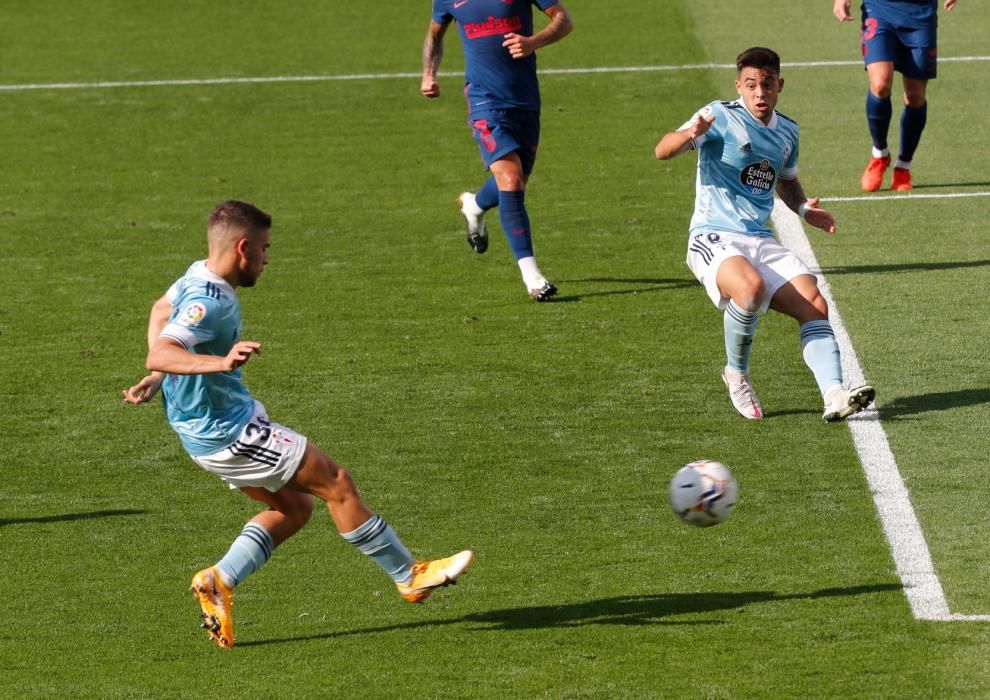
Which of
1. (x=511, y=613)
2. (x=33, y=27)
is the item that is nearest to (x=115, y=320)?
(x=511, y=613)

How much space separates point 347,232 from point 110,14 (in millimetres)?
10023

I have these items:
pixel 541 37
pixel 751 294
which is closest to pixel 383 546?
pixel 751 294

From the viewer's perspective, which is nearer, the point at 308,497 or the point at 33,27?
the point at 308,497

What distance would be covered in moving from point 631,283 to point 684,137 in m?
2.85

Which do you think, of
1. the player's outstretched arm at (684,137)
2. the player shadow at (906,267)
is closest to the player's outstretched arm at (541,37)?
the player's outstretched arm at (684,137)

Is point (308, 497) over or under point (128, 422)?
over

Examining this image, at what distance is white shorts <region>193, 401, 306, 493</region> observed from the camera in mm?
6109

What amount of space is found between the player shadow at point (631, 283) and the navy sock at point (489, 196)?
72 cm

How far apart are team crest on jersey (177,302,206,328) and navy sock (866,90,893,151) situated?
Answer: 7.72 meters

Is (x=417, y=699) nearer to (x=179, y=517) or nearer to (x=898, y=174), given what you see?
(x=179, y=517)

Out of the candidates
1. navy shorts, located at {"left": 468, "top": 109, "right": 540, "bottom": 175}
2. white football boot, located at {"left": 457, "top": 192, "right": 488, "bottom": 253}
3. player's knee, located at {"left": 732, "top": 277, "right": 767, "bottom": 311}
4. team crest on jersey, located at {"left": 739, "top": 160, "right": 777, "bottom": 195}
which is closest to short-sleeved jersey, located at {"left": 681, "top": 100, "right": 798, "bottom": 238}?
team crest on jersey, located at {"left": 739, "top": 160, "right": 777, "bottom": 195}

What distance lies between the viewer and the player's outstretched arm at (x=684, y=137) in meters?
8.09

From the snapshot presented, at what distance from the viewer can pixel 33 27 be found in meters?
20.5

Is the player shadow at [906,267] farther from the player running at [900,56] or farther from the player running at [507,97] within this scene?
the player running at [507,97]
